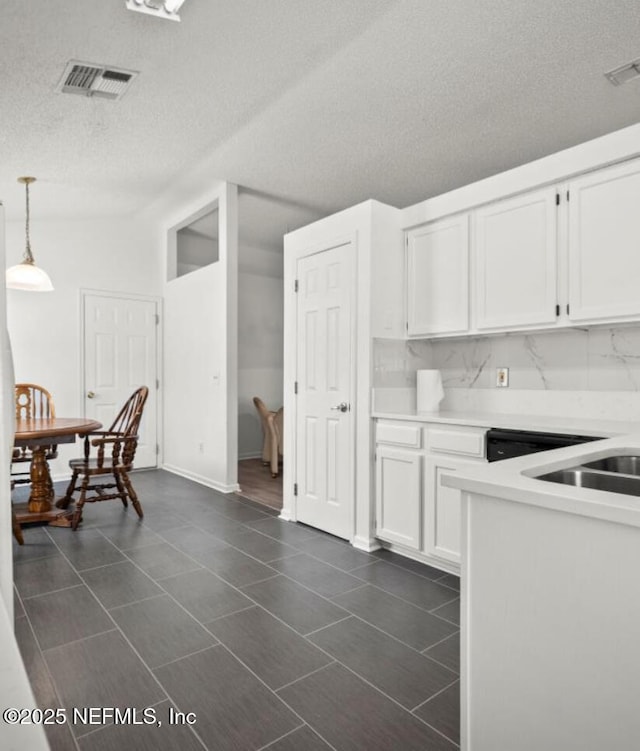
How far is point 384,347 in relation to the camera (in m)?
3.28

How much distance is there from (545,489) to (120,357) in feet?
18.4

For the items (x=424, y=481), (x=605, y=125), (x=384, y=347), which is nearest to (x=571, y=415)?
(x=424, y=481)

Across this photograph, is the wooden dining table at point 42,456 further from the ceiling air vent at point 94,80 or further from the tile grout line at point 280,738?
the tile grout line at point 280,738

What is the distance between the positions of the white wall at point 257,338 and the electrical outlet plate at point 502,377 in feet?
14.3

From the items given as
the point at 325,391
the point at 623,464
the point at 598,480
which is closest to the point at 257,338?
the point at 325,391

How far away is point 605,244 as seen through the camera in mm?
2492

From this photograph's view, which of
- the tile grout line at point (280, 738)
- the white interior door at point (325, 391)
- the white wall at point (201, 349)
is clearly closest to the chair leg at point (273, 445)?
the white wall at point (201, 349)

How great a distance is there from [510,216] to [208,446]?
358 centimetres

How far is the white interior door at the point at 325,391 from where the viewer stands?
332cm

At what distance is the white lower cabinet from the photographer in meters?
2.70

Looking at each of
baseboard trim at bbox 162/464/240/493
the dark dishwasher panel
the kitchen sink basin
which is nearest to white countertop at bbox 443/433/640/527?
the kitchen sink basin

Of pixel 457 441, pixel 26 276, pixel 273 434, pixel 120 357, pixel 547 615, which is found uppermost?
pixel 26 276

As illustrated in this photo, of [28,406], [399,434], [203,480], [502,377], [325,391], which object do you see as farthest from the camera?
[203,480]

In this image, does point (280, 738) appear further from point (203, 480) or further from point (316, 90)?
point (203, 480)
